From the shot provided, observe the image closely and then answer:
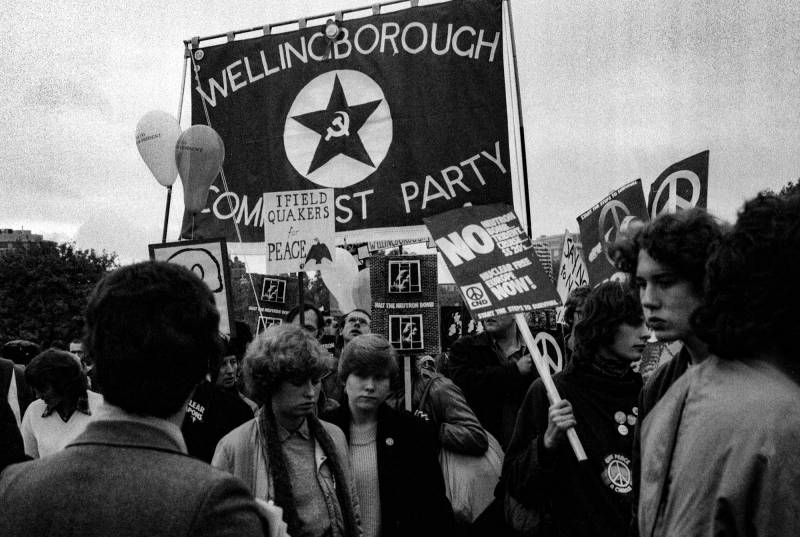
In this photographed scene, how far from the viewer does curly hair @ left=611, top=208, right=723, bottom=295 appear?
8.44 feet

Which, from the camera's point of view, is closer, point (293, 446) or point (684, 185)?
point (293, 446)

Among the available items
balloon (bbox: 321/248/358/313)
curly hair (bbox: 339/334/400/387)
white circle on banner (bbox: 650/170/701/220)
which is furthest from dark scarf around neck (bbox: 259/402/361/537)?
balloon (bbox: 321/248/358/313)

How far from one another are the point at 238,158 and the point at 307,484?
7560mm

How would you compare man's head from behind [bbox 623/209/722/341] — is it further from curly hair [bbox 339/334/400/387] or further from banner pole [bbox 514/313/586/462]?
curly hair [bbox 339/334/400/387]

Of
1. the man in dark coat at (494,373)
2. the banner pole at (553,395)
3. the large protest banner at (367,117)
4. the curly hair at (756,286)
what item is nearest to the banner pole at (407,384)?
the man in dark coat at (494,373)

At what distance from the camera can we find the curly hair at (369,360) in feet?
13.0

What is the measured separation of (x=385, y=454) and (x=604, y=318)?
1.22m

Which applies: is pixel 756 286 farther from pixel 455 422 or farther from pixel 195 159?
pixel 195 159

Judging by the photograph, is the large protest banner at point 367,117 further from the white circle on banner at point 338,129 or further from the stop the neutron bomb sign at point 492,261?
the stop the neutron bomb sign at point 492,261

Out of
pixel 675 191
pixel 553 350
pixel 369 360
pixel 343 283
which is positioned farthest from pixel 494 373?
pixel 343 283

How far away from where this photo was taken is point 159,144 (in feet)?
27.8

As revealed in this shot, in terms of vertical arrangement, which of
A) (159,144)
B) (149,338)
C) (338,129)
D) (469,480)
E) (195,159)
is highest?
(338,129)

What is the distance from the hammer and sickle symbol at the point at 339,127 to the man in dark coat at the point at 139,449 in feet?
26.1

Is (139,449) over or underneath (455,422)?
over
